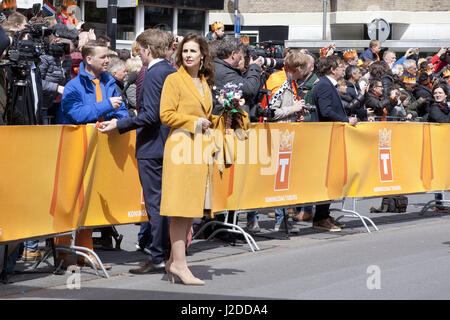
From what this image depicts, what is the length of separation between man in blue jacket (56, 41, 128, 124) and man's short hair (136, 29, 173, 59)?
48 centimetres

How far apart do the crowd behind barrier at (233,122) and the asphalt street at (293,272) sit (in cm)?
45

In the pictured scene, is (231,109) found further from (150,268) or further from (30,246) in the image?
(30,246)

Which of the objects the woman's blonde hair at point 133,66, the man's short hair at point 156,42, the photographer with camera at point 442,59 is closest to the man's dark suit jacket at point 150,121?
the man's short hair at point 156,42

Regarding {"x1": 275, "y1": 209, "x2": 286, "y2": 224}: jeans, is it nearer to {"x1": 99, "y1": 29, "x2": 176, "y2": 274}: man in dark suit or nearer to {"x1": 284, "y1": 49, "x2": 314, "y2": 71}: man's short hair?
{"x1": 284, "y1": 49, "x2": 314, "y2": 71}: man's short hair

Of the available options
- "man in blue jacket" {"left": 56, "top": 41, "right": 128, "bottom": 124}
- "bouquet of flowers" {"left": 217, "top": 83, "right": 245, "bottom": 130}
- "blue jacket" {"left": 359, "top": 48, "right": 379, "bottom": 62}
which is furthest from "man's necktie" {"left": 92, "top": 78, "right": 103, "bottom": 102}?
"blue jacket" {"left": 359, "top": 48, "right": 379, "bottom": 62}

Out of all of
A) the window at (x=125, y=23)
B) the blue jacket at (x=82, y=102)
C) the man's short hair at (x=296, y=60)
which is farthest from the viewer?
the window at (x=125, y=23)

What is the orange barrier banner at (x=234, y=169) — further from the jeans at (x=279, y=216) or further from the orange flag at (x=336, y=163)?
the jeans at (x=279, y=216)

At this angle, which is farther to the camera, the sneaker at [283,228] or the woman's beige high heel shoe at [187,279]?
the sneaker at [283,228]

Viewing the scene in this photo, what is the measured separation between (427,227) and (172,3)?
15.3m

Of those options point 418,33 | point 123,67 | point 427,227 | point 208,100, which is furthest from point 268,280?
point 418,33

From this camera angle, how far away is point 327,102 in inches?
448

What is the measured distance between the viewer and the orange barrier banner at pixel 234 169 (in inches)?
297

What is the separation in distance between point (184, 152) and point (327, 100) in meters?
4.31
